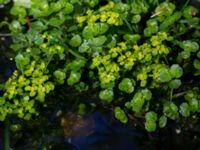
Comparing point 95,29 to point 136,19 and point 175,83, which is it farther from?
point 175,83

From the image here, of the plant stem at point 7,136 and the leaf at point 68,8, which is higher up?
the leaf at point 68,8

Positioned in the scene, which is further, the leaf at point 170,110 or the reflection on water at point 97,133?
the reflection on water at point 97,133

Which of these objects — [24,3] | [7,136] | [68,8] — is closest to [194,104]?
[68,8]

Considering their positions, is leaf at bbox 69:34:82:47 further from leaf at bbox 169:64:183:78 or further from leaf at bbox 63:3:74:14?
leaf at bbox 169:64:183:78

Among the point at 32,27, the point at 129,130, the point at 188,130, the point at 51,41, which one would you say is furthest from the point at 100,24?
the point at 188,130

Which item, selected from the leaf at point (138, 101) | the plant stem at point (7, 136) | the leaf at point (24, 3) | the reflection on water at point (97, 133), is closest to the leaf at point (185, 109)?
the leaf at point (138, 101)

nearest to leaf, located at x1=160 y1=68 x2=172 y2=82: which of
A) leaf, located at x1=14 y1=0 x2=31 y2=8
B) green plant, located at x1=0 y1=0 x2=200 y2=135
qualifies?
green plant, located at x1=0 y1=0 x2=200 y2=135

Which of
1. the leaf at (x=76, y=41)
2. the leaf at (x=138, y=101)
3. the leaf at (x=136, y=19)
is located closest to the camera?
the leaf at (x=138, y=101)

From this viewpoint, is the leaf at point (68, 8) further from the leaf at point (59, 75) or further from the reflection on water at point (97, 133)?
the reflection on water at point (97, 133)
